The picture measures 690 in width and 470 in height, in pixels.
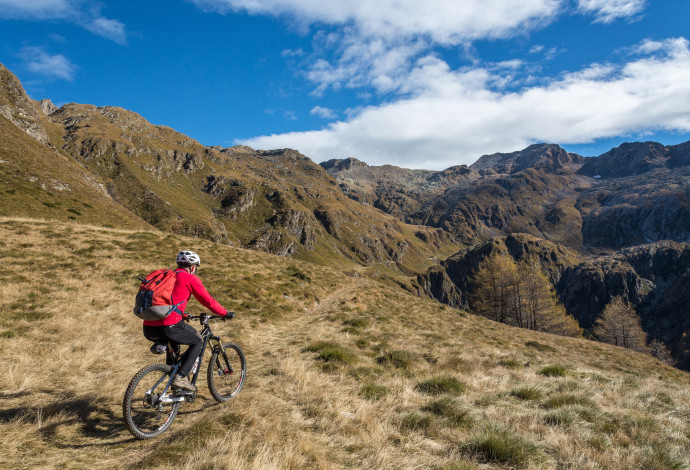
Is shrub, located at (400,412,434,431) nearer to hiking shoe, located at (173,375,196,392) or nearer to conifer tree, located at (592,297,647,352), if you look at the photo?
hiking shoe, located at (173,375,196,392)

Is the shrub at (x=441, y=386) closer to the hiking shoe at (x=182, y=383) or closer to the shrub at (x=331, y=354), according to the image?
the shrub at (x=331, y=354)

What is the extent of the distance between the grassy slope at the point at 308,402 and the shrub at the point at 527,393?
0.03 m

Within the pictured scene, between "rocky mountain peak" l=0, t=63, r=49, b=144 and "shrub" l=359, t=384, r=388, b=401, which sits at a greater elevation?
"rocky mountain peak" l=0, t=63, r=49, b=144

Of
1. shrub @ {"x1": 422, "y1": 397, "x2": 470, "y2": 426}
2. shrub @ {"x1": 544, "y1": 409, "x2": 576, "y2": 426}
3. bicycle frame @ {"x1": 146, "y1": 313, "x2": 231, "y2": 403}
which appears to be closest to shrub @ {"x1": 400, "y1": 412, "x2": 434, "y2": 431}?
shrub @ {"x1": 422, "y1": 397, "x2": 470, "y2": 426}

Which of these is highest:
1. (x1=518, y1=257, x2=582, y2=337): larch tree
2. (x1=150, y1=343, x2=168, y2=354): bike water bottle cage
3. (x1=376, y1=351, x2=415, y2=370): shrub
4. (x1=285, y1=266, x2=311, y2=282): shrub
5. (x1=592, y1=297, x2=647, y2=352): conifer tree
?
(x1=285, y1=266, x2=311, y2=282): shrub

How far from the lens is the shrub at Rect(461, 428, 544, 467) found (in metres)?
5.41

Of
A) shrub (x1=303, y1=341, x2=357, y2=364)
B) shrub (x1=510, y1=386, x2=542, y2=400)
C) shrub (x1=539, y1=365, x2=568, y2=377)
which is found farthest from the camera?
shrub (x1=539, y1=365, x2=568, y2=377)

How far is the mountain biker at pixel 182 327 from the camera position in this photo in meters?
6.73

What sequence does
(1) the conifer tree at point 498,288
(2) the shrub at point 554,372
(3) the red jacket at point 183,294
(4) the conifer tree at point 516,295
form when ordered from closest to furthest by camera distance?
(3) the red jacket at point 183,294 → (2) the shrub at point 554,372 → (1) the conifer tree at point 498,288 → (4) the conifer tree at point 516,295

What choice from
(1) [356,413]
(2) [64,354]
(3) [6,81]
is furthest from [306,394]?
(3) [6,81]

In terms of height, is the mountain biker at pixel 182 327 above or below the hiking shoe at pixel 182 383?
above

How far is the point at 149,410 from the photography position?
6395 millimetres

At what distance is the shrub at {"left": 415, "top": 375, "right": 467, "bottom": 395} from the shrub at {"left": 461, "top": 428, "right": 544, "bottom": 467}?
3.03m

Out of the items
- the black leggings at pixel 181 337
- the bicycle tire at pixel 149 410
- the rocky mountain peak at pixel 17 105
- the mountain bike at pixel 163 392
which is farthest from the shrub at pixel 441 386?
the rocky mountain peak at pixel 17 105
